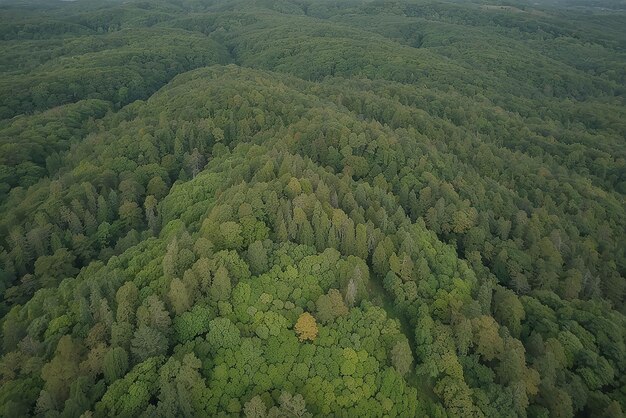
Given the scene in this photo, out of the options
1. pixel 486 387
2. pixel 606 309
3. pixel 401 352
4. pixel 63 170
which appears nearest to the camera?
pixel 401 352

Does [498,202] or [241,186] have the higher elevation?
[241,186]

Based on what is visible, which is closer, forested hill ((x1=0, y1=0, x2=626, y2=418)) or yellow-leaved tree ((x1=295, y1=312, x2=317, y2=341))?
forested hill ((x1=0, y1=0, x2=626, y2=418))

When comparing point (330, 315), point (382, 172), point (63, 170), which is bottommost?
point (63, 170)

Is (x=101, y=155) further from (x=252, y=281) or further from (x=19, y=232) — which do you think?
(x=252, y=281)

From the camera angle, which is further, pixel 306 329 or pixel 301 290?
pixel 301 290

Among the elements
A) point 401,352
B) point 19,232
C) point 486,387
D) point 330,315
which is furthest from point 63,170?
point 486,387

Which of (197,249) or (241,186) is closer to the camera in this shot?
(197,249)

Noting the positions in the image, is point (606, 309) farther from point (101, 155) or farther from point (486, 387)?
point (101, 155)

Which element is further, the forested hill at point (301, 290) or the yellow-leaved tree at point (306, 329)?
the yellow-leaved tree at point (306, 329)

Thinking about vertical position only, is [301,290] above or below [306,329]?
above

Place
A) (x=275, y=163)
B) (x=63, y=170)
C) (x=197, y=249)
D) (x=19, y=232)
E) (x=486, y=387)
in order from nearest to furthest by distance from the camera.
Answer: (x=486, y=387) → (x=197, y=249) → (x=19, y=232) → (x=275, y=163) → (x=63, y=170)
